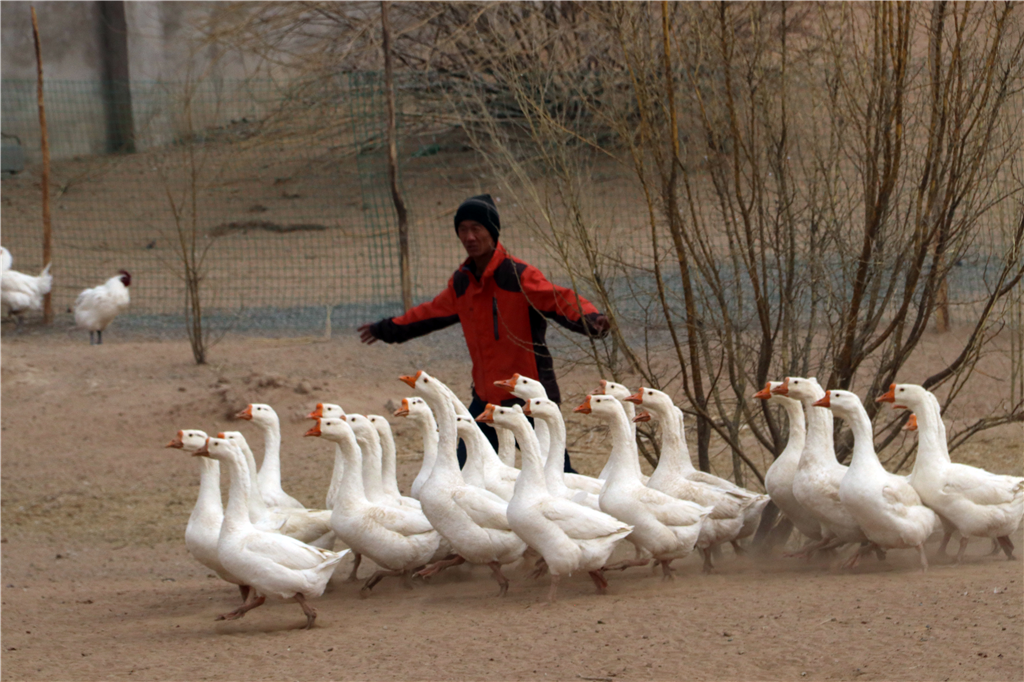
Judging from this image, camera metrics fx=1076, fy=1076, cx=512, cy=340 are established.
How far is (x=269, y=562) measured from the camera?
5.26 metres

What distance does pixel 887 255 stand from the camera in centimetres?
634

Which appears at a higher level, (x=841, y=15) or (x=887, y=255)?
(x=841, y=15)

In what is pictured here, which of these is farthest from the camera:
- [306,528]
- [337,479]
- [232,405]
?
[232,405]

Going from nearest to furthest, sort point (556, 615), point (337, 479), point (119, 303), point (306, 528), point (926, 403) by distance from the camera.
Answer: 1. point (556, 615)
2. point (926, 403)
3. point (306, 528)
4. point (337, 479)
5. point (119, 303)

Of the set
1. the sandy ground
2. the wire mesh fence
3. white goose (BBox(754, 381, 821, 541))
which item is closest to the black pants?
the sandy ground

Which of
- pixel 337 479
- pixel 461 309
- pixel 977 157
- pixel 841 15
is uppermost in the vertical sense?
pixel 841 15

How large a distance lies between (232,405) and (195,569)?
118 inches

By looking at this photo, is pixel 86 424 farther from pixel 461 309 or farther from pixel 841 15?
pixel 841 15

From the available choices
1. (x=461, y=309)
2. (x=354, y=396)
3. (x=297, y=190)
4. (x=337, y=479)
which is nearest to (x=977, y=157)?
(x=461, y=309)

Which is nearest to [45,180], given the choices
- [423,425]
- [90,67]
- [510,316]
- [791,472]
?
[90,67]

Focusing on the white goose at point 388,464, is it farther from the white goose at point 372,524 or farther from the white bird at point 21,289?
the white bird at point 21,289

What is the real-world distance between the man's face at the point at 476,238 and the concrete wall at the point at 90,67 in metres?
13.1

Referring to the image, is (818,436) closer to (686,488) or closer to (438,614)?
(686,488)

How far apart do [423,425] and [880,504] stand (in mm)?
2513
